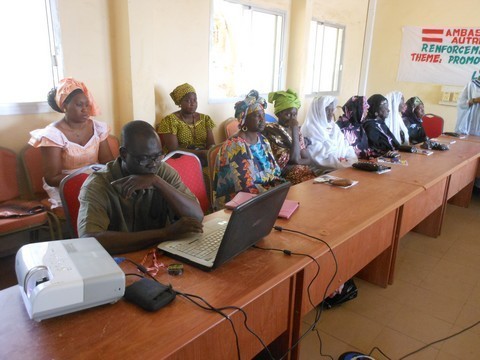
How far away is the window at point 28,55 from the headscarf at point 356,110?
2547mm

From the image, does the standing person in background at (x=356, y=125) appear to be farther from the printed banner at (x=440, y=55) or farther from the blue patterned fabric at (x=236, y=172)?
the printed banner at (x=440, y=55)

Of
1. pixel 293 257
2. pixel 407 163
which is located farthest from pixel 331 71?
pixel 293 257

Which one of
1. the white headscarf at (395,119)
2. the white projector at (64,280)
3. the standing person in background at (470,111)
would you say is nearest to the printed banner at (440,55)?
the standing person in background at (470,111)

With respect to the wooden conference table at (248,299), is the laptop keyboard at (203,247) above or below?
above

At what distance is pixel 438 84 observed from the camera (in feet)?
21.0

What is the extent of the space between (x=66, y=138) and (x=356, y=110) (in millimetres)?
2548

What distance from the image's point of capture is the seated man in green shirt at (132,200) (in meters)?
1.35

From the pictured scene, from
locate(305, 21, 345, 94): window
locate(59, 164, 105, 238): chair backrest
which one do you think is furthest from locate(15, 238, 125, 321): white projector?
locate(305, 21, 345, 94): window

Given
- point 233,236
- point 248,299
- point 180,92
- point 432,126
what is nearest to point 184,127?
point 180,92

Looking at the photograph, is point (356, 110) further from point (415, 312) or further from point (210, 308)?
point (210, 308)

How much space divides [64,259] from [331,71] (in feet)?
20.1

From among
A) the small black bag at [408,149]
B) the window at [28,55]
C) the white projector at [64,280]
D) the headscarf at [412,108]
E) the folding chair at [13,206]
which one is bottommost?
the folding chair at [13,206]

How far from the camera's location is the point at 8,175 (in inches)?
104

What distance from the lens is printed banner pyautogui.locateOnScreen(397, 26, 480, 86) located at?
6020 mm
